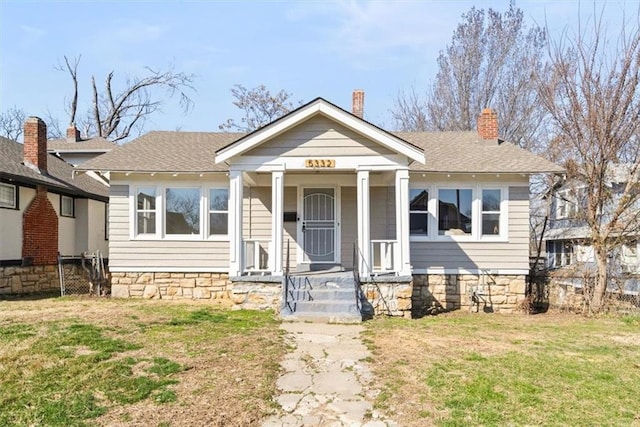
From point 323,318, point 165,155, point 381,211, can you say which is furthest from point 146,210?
point 381,211

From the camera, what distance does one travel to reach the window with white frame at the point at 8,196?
12930mm

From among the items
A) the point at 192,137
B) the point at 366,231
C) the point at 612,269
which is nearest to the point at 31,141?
the point at 192,137

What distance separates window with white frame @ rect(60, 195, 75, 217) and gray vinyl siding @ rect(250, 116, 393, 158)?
8.65m

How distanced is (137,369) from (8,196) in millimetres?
10007

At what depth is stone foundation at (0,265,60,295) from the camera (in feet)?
42.3

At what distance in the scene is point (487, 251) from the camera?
11922 mm

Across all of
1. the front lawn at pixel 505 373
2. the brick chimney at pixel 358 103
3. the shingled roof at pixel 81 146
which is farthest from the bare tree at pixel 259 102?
the front lawn at pixel 505 373

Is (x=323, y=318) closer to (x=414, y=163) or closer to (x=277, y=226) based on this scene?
(x=277, y=226)

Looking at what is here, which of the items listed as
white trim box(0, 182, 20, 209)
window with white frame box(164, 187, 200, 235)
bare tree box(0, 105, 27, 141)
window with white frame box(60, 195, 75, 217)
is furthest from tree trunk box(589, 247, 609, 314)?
bare tree box(0, 105, 27, 141)

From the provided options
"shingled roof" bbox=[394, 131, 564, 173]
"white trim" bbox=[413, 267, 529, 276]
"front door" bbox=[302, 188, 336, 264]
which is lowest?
"white trim" bbox=[413, 267, 529, 276]

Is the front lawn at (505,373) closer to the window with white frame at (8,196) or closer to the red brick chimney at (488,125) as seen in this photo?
the red brick chimney at (488,125)

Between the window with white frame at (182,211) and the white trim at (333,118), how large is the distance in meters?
2.64

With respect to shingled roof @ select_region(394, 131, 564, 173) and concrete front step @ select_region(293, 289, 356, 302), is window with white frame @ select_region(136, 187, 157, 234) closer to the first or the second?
concrete front step @ select_region(293, 289, 356, 302)

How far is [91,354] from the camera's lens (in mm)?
6270
